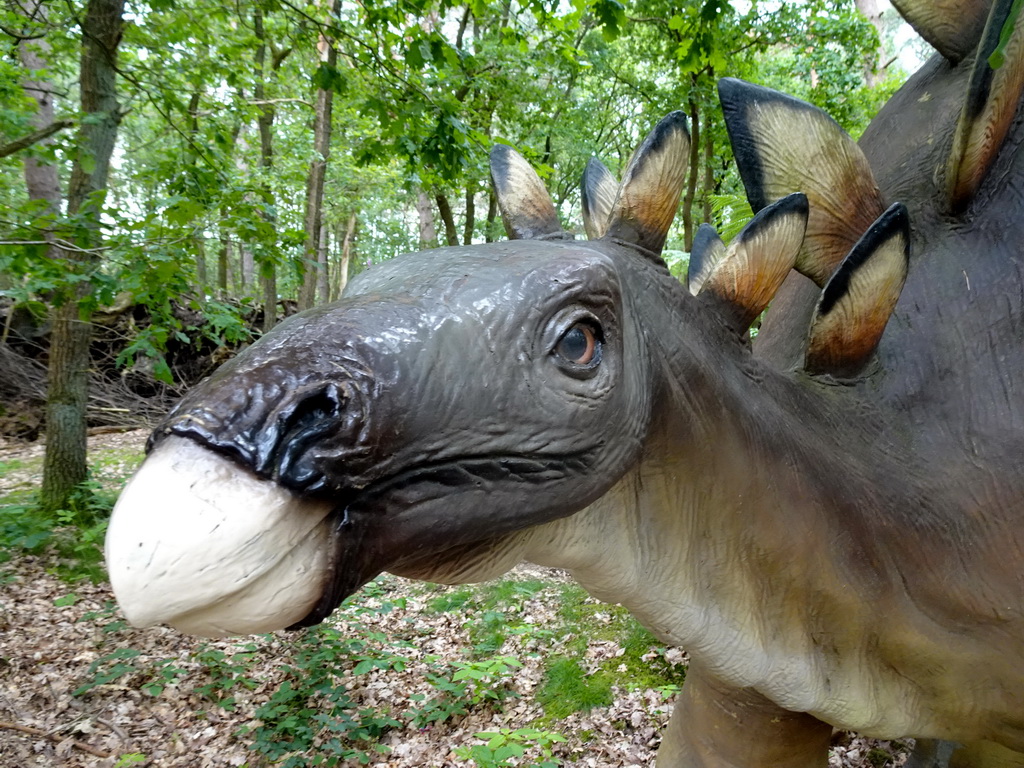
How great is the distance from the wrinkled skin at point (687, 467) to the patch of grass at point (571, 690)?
1693 mm

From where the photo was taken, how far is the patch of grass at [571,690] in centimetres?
357

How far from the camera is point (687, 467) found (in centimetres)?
131

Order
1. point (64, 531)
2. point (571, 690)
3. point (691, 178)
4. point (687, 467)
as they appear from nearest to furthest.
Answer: point (687, 467) < point (571, 690) < point (64, 531) < point (691, 178)

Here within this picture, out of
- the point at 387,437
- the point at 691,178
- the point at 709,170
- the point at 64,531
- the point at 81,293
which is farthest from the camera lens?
the point at 709,170

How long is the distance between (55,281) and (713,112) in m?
7.70

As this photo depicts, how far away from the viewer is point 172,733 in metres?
3.52

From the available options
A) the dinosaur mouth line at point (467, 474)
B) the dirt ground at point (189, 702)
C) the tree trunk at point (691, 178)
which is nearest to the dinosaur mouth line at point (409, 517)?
the dinosaur mouth line at point (467, 474)

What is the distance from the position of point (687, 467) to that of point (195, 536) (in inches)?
33.3

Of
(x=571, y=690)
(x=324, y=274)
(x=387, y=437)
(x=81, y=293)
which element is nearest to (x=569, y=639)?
(x=571, y=690)

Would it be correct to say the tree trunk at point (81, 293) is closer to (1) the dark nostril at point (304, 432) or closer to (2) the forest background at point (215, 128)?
(2) the forest background at point (215, 128)

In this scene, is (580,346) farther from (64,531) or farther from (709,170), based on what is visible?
(709,170)

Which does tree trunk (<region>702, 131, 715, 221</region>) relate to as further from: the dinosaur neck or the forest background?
the dinosaur neck

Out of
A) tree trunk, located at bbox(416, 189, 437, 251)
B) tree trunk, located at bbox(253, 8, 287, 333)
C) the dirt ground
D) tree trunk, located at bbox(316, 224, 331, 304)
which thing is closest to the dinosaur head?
the dirt ground

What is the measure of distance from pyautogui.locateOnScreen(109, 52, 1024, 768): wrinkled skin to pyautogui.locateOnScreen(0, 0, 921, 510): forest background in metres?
1.94
